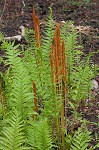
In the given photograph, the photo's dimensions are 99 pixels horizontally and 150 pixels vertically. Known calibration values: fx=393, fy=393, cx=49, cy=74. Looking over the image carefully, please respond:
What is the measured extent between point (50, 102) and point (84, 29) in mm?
2845

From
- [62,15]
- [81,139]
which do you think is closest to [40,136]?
[81,139]

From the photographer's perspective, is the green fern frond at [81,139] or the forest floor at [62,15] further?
the forest floor at [62,15]

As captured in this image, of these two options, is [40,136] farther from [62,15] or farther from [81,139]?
[62,15]

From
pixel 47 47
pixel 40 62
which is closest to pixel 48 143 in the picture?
pixel 40 62

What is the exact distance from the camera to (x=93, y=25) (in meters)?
5.62

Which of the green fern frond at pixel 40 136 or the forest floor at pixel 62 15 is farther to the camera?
the forest floor at pixel 62 15

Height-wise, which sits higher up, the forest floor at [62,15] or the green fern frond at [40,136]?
the forest floor at [62,15]

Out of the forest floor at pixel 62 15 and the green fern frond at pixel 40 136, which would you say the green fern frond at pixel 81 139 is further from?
the forest floor at pixel 62 15

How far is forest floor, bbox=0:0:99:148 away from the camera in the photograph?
519 cm

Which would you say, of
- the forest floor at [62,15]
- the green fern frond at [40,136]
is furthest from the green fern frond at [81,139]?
the forest floor at [62,15]

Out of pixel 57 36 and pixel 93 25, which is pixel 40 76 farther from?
pixel 93 25

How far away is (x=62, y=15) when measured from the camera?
613 cm

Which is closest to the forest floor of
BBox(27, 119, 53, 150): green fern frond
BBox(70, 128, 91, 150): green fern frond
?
BBox(70, 128, 91, 150): green fern frond

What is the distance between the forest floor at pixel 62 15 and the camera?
204 inches
